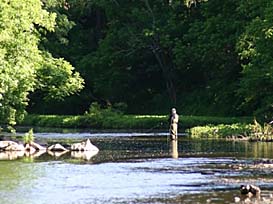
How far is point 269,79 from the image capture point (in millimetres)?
58719

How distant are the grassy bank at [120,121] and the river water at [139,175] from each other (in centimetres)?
1944

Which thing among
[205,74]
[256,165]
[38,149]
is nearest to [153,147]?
[38,149]

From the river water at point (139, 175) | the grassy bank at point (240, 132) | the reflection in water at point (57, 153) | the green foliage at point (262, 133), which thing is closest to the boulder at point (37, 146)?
the reflection in water at point (57, 153)

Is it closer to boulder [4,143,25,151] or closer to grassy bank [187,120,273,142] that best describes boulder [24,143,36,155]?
boulder [4,143,25,151]

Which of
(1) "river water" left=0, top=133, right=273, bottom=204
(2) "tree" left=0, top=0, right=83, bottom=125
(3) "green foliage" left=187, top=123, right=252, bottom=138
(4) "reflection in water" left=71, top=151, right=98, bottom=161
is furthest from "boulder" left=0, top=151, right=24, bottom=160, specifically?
(3) "green foliage" left=187, top=123, right=252, bottom=138

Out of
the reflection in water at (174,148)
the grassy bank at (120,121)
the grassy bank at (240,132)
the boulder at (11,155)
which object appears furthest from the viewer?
the grassy bank at (120,121)

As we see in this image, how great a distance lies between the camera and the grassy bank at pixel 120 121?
6538cm

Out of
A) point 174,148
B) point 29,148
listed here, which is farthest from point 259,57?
point 29,148

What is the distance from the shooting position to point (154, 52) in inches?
3223

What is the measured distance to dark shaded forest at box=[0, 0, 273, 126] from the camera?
72125mm

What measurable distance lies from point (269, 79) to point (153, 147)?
15857mm

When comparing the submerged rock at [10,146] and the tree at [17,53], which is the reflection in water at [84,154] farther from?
the tree at [17,53]

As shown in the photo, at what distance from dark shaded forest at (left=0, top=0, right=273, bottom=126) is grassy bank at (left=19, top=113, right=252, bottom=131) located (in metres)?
2.82

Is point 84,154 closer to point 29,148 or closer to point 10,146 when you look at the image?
point 29,148
